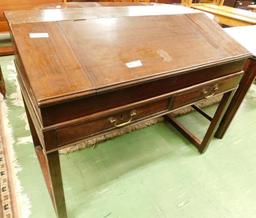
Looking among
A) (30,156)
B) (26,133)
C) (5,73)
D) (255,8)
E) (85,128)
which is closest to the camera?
(85,128)

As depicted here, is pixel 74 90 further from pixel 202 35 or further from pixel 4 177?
pixel 4 177

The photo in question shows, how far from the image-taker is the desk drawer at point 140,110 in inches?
32.3

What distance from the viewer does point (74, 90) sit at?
72 centimetres

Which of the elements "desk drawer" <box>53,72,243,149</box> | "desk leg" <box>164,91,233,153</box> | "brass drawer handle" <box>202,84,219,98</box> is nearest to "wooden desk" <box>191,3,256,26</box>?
"desk leg" <box>164,91,233,153</box>

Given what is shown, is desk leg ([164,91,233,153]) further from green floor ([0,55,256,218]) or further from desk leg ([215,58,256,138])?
desk leg ([215,58,256,138])

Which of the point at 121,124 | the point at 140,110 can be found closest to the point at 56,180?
the point at 121,124

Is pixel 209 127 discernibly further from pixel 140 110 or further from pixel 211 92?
pixel 140 110

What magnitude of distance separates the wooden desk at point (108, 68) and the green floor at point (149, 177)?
0.28m

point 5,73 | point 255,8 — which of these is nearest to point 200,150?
point 5,73

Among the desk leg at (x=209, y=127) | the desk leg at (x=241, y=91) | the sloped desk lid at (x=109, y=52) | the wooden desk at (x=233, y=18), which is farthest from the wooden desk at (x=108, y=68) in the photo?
the wooden desk at (x=233, y=18)

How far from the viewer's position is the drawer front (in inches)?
43.0

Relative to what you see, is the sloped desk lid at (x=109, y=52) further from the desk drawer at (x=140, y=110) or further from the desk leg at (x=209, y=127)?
the desk leg at (x=209, y=127)

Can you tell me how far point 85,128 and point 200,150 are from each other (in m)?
1.17

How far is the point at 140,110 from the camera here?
0.97 meters
